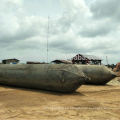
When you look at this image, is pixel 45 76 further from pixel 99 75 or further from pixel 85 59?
pixel 85 59

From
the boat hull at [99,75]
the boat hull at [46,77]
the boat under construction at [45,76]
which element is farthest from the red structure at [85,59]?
the boat hull at [46,77]

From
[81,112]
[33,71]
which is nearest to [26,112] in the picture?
[81,112]

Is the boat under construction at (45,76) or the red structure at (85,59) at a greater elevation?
the red structure at (85,59)

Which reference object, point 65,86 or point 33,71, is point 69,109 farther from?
point 33,71

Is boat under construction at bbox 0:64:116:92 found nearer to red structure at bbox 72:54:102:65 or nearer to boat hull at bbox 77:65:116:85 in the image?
boat hull at bbox 77:65:116:85

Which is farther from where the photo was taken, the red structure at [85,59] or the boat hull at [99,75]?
the red structure at [85,59]

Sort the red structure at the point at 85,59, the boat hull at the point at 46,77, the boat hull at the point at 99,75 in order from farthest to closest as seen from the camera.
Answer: the red structure at the point at 85,59
the boat hull at the point at 99,75
the boat hull at the point at 46,77

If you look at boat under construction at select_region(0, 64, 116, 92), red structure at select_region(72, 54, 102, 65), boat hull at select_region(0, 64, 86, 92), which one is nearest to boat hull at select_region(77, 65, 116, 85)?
boat under construction at select_region(0, 64, 116, 92)

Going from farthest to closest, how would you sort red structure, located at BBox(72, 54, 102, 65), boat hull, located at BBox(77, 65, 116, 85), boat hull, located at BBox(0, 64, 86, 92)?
red structure, located at BBox(72, 54, 102, 65) < boat hull, located at BBox(77, 65, 116, 85) < boat hull, located at BBox(0, 64, 86, 92)

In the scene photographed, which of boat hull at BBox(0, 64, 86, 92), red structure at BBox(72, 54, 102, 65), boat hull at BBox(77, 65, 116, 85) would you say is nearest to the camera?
boat hull at BBox(0, 64, 86, 92)

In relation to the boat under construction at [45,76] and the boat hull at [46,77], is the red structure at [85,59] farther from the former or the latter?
the boat hull at [46,77]

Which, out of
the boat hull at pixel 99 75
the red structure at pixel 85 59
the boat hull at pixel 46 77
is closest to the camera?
the boat hull at pixel 46 77

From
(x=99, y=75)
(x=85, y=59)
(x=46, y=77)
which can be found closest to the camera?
(x=46, y=77)

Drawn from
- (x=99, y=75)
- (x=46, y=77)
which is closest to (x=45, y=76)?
(x=46, y=77)
